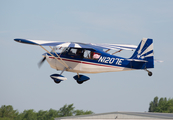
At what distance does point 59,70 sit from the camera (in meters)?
20.2

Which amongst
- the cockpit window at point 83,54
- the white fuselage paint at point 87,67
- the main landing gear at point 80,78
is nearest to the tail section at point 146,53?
the white fuselage paint at point 87,67

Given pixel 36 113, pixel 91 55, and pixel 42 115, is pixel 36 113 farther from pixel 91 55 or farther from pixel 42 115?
pixel 91 55

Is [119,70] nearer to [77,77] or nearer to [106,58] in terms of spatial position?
[106,58]

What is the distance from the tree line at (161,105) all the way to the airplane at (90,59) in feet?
158

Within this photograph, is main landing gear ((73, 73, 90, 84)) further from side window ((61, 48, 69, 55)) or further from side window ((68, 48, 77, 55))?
side window ((61, 48, 69, 55))

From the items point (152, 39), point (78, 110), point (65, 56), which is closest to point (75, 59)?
point (65, 56)

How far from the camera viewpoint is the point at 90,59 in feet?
63.4

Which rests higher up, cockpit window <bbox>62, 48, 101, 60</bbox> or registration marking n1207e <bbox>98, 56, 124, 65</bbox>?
cockpit window <bbox>62, 48, 101, 60</bbox>

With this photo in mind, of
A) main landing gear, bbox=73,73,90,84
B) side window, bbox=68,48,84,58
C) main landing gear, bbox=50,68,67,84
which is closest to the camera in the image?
main landing gear, bbox=50,68,67,84

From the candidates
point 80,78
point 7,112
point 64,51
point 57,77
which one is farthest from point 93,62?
point 7,112

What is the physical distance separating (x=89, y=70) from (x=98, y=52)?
4.00ft

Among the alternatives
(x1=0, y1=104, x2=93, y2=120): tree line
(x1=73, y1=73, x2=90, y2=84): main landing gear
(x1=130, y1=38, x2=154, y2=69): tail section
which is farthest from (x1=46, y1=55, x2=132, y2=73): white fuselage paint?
(x1=0, y1=104, x2=93, y2=120): tree line

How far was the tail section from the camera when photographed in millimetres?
18594

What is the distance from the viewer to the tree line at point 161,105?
2661 inches
